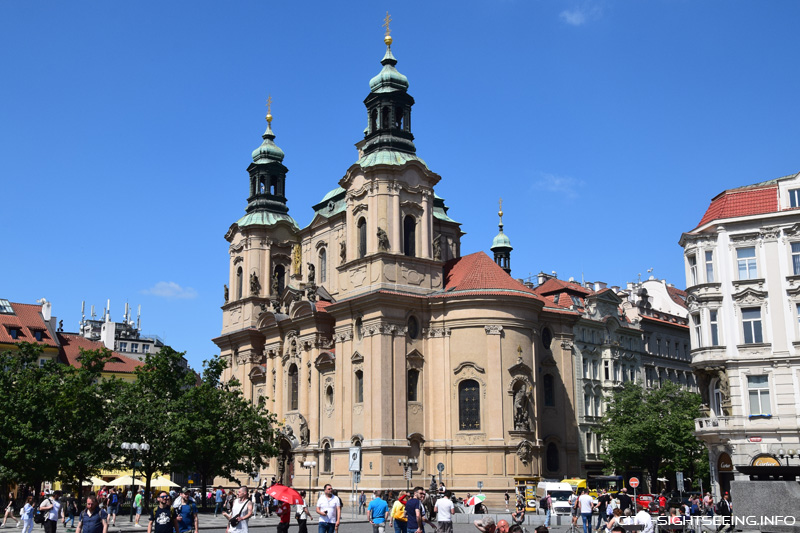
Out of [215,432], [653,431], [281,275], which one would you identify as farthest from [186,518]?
[281,275]

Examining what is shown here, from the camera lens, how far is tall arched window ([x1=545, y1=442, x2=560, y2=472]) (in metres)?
56.1

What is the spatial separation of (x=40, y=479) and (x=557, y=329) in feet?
111

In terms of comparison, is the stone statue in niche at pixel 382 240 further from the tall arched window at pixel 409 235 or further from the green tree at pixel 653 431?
the green tree at pixel 653 431

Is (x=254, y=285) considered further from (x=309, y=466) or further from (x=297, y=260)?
(x=309, y=466)

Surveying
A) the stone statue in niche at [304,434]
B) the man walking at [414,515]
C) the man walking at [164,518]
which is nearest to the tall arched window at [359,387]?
the stone statue in niche at [304,434]

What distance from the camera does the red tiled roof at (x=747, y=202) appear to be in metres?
40.0

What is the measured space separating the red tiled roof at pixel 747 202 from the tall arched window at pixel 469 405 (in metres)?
17.4

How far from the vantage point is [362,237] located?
56844 millimetres

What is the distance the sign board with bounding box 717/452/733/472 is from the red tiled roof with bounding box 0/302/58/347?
5240cm

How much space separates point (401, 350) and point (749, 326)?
69.2ft

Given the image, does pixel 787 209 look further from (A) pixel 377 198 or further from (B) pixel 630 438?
(A) pixel 377 198

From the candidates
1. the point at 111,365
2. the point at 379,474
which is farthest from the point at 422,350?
the point at 111,365

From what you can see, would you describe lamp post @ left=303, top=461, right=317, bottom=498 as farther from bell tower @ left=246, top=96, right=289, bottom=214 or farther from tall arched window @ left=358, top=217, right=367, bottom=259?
bell tower @ left=246, top=96, right=289, bottom=214

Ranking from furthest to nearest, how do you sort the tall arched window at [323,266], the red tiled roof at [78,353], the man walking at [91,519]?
the red tiled roof at [78,353] → the tall arched window at [323,266] → the man walking at [91,519]
